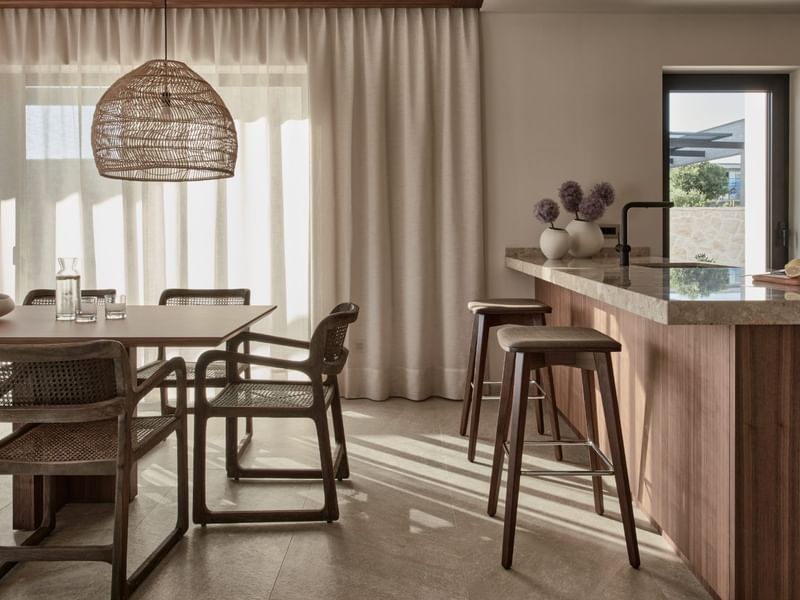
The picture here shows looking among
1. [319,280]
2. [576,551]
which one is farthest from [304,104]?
[576,551]

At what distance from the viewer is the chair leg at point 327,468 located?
2621 mm

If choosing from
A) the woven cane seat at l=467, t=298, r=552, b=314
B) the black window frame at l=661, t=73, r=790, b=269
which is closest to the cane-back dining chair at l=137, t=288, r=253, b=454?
the woven cane seat at l=467, t=298, r=552, b=314

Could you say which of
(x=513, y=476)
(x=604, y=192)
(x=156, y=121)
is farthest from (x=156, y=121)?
(x=604, y=192)

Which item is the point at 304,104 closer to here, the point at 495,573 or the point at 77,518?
the point at 77,518

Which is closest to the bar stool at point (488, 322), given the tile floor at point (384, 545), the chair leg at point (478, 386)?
the chair leg at point (478, 386)

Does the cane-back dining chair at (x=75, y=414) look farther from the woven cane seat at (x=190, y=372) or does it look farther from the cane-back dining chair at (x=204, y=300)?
the cane-back dining chair at (x=204, y=300)

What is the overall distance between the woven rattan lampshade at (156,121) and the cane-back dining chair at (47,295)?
1.09 meters

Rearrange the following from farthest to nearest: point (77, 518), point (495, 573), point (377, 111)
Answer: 1. point (377, 111)
2. point (77, 518)
3. point (495, 573)

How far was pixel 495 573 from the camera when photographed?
228 centimetres

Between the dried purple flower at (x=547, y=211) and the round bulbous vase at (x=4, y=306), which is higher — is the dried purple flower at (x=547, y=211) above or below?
above

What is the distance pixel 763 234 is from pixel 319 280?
9.48 ft

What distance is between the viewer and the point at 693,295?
1.97 metres

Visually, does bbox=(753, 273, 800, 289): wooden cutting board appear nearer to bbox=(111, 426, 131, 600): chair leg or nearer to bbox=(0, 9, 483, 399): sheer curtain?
bbox=(111, 426, 131, 600): chair leg

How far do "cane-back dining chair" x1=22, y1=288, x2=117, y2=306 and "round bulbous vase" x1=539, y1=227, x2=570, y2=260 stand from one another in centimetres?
234
